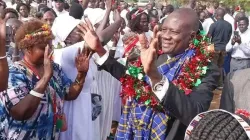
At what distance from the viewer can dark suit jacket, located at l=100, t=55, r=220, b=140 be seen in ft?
8.97

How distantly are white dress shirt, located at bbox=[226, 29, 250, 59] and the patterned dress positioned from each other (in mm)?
7569

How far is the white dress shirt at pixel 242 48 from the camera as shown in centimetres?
1055

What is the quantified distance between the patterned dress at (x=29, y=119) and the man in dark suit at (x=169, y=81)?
0.57 meters

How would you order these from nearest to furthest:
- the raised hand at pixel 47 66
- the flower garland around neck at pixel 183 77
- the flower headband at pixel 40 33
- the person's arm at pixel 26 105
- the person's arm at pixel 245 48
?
the flower garland around neck at pixel 183 77
the person's arm at pixel 26 105
the raised hand at pixel 47 66
the flower headband at pixel 40 33
the person's arm at pixel 245 48

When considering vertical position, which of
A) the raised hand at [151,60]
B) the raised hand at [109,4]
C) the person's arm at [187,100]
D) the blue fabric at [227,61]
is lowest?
the blue fabric at [227,61]

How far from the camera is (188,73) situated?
317cm

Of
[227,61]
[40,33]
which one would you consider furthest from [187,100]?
[227,61]

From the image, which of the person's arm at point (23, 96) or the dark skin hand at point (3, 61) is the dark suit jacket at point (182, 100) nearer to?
the person's arm at point (23, 96)

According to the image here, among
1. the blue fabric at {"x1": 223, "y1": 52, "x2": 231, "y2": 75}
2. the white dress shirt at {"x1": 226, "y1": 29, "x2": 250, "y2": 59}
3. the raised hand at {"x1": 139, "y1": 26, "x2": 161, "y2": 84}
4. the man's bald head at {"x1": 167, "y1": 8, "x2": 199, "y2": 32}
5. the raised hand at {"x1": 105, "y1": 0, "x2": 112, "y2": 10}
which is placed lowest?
the blue fabric at {"x1": 223, "y1": 52, "x2": 231, "y2": 75}

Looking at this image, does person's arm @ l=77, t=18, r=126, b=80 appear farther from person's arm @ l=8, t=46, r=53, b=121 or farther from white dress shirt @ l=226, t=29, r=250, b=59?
white dress shirt @ l=226, t=29, r=250, b=59

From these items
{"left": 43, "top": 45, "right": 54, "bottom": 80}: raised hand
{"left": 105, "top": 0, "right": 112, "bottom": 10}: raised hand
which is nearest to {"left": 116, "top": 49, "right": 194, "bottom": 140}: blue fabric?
{"left": 43, "top": 45, "right": 54, "bottom": 80}: raised hand

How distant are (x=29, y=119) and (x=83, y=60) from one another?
33.5 inches

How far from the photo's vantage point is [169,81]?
276cm

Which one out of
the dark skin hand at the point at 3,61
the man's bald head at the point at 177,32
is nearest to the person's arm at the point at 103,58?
the man's bald head at the point at 177,32
